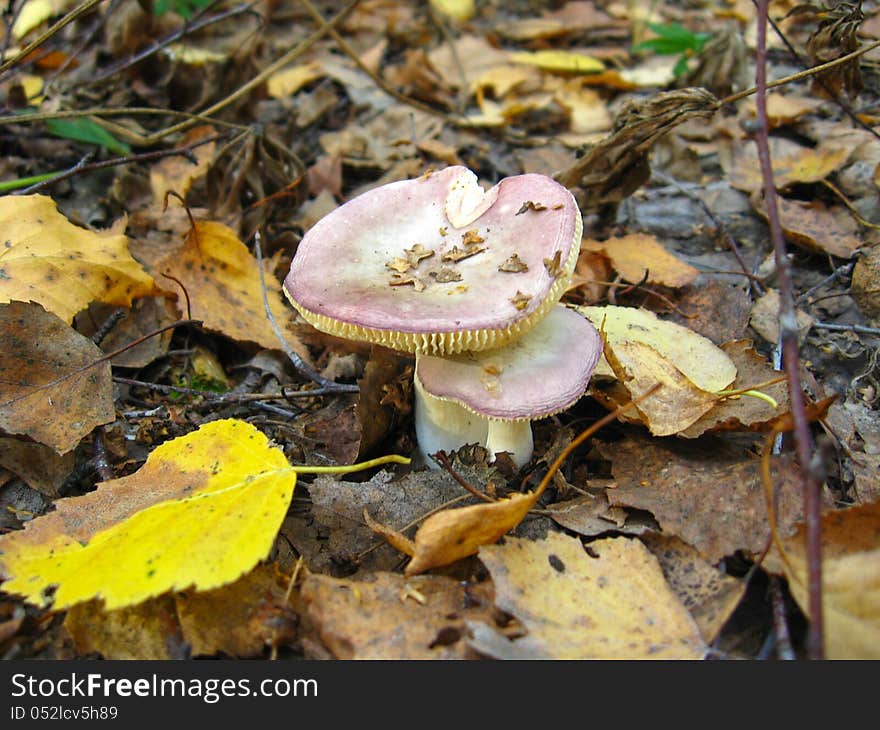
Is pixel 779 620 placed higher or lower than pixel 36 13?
lower

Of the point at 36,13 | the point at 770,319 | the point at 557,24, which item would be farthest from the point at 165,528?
the point at 557,24

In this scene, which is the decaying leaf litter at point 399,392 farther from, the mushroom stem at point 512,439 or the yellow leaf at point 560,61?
the yellow leaf at point 560,61

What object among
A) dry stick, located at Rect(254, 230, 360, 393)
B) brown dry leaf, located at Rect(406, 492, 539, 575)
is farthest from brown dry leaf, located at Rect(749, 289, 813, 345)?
dry stick, located at Rect(254, 230, 360, 393)

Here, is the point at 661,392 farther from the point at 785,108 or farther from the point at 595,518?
the point at 785,108

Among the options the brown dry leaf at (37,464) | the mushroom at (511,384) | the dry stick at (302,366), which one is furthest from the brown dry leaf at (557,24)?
the brown dry leaf at (37,464)

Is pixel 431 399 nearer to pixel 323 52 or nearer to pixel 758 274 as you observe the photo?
pixel 758 274

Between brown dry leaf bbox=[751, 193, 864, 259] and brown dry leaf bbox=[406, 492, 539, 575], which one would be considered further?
brown dry leaf bbox=[751, 193, 864, 259]

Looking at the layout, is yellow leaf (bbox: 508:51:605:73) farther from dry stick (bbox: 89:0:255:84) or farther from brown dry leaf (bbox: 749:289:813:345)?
brown dry leaf (bbox: 749:289:813:345)

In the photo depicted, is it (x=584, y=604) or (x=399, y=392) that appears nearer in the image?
(x=584, y=604)
